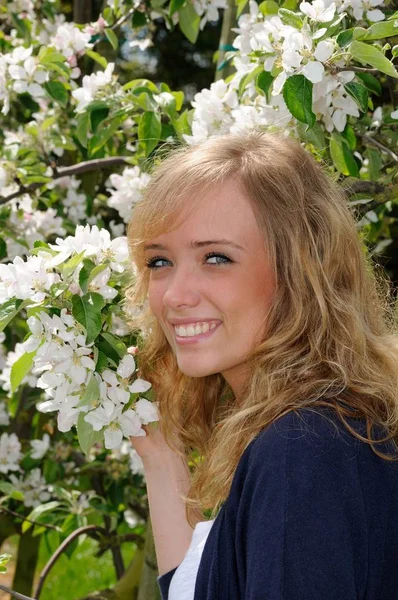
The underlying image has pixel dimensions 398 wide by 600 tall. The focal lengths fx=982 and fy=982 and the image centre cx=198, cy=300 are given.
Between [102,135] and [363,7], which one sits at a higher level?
[363,7]

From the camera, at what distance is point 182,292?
1686mm

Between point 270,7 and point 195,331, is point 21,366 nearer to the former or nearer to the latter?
point 195,331

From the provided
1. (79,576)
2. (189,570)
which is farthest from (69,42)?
(79,576)

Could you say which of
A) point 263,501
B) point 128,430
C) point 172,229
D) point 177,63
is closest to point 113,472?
point 128,430

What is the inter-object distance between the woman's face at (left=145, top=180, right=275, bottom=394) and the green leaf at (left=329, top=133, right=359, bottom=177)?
441mm

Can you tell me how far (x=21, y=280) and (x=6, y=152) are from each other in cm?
126

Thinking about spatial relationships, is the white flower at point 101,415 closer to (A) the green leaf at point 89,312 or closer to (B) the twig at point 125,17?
(A) the green leaf at point 89,312

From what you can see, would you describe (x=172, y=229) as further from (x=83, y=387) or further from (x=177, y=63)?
(x=177, y=63)

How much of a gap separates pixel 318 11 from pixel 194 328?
635mm

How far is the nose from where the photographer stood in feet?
5.52

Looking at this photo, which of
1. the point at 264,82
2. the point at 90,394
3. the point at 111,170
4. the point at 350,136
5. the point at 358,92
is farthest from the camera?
the point at 111,170

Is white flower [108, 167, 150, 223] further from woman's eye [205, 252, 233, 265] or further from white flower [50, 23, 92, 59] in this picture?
woman's eye [205, 252, 233, 265]

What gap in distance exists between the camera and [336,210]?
1793mm

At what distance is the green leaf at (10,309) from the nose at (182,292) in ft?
0.83
